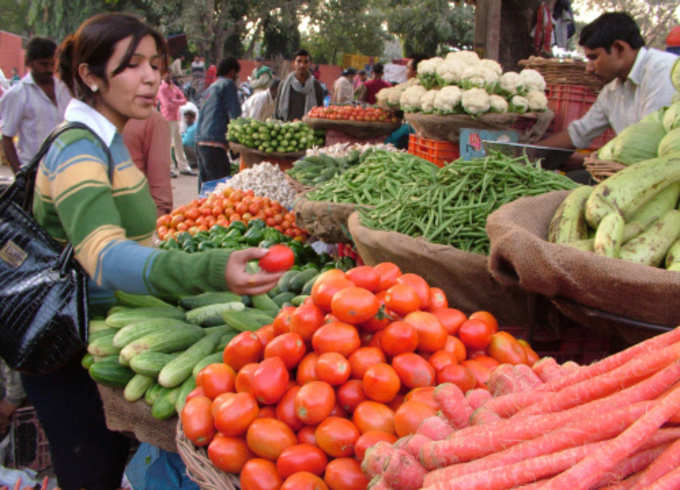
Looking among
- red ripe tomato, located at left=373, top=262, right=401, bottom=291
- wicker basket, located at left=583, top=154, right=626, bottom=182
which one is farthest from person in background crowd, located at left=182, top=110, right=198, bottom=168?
red ripe tomato, located at left=373, top=262, right=401, bottom=291

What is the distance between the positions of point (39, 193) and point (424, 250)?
1.58 meters

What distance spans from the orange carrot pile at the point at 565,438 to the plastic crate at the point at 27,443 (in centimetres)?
286

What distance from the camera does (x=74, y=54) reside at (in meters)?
2.04

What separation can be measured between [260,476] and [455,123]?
3491mm

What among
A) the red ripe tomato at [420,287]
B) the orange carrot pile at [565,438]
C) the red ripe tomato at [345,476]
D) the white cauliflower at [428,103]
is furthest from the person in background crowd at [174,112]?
the orange carrot pile at [565,438]

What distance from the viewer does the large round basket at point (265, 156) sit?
7.61 meters

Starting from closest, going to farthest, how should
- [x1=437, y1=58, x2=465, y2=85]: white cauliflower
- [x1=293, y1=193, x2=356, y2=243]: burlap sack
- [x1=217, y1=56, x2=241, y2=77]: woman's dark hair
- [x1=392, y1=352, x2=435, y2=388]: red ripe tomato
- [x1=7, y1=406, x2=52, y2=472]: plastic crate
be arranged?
[x1=392, y1=352, x2=435, y2=388]: red ripe tomato
[x1=7, y1=406, x2=52, y2=472]: plastic crate
[x1=293, y1=193, x2=356, y2=243]: burlap sack
[x1=437, y1=58, x2=465, y2=85]: white cauliflower
[x1=217, y1=56, x2=241, y2=77]: woman's dark hair

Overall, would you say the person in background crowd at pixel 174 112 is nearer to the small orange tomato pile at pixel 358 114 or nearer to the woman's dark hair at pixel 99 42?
the small orange tomato pile at pixel 358 114

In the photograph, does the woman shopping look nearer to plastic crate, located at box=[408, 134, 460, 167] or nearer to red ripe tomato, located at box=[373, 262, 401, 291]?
red ripe tomato, located at box=[373, 262, 401, 291]

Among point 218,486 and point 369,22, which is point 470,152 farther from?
point 369,22

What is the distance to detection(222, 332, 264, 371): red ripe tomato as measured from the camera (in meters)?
1.83

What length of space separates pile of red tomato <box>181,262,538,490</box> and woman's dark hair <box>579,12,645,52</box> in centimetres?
315

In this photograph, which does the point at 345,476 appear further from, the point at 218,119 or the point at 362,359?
the point at 218,119

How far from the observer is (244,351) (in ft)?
5.99
